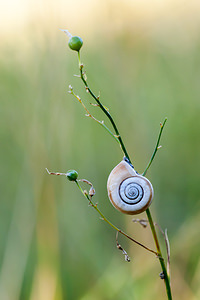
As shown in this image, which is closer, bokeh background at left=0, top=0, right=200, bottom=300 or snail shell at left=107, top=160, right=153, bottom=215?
snail shell at left=107, top=160, right=153, bottom=215

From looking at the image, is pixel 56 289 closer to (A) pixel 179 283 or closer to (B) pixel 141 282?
(B) pixel 141 282

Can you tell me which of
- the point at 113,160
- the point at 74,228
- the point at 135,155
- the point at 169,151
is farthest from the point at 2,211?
the point at 169,151

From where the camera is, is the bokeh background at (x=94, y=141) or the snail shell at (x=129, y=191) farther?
the bokeh background at (x=94, y=141)

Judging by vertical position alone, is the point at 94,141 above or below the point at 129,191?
above

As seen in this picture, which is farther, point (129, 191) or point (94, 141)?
point (94, 141)
